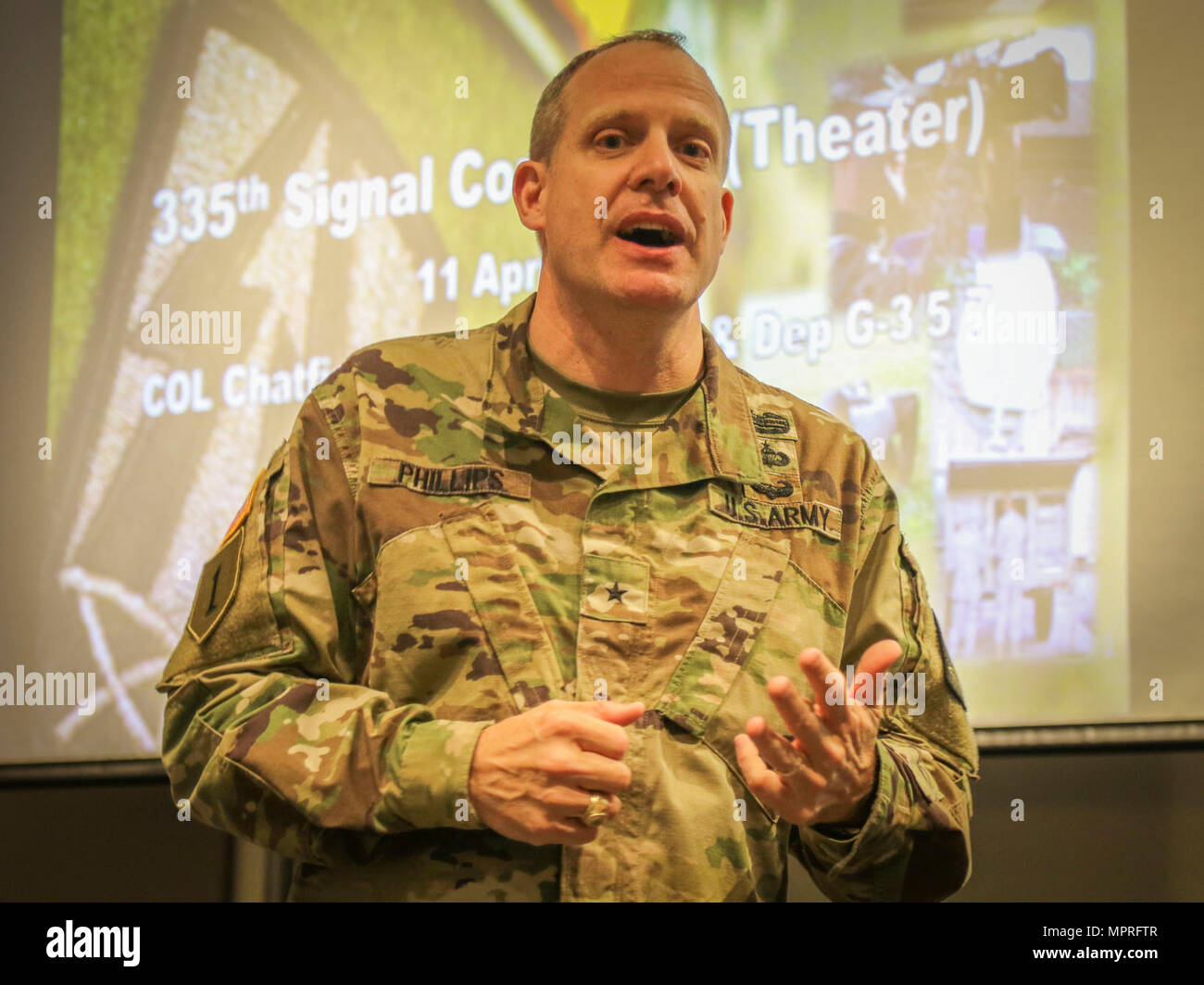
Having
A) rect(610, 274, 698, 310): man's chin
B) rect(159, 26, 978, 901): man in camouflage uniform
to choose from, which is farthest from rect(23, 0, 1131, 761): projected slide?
rect(610, 274, 698, 310): man's chin

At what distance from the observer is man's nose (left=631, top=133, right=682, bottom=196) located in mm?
1553

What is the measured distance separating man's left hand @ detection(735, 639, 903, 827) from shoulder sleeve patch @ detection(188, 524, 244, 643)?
2.08ft

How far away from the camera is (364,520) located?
4.84 ft

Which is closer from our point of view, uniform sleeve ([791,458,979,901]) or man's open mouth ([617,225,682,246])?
uniform sleeve ([791,458,979,901])

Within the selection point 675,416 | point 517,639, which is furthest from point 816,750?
point 675,416

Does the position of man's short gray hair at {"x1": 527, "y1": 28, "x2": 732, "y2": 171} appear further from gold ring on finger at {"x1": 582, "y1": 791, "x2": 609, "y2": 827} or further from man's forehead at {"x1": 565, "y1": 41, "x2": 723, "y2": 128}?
gold ring on finger at {"x1": 582, "y1": 791, "x2": 609, "y2": 827}

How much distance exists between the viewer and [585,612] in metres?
1.46

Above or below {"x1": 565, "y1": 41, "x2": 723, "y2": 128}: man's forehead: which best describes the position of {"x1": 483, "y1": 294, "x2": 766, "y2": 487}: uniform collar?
below

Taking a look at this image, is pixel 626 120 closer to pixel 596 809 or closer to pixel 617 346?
pixel 617 346

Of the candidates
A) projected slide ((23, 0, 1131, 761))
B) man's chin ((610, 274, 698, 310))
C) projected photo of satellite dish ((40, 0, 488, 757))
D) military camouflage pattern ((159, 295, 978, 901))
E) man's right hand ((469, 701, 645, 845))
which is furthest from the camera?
projected photo of satellite dish ((40, 0, 488, 757))

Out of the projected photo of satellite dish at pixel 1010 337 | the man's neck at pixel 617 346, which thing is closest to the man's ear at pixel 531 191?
the man's neck at pixel 617 346

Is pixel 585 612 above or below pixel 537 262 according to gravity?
below

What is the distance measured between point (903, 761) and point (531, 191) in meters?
0.93
